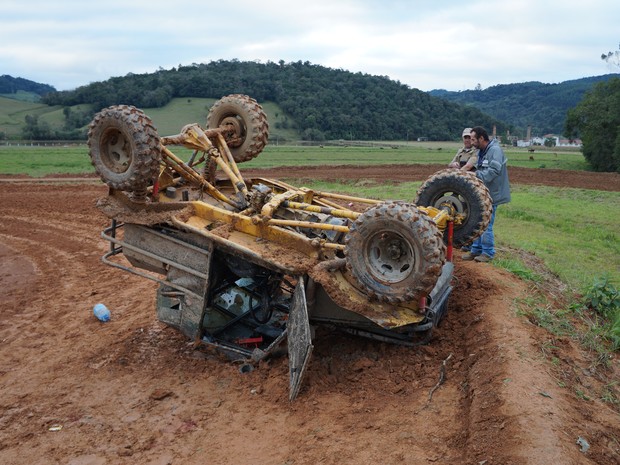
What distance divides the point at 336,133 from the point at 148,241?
78.3 metres

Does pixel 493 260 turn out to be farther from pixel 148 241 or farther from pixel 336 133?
pixel 336 133

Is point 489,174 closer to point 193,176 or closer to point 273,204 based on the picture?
point 273,204

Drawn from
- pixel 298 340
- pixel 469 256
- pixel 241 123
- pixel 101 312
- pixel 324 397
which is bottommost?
pixel 101 312

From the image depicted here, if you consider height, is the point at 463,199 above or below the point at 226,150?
below

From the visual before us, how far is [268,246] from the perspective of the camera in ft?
18.5

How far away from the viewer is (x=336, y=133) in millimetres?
82875

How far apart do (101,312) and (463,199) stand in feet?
16.5

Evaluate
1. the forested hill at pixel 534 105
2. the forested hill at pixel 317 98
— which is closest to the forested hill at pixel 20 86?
the forested hill at pixel 317 98

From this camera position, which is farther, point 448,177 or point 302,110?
point 302,110

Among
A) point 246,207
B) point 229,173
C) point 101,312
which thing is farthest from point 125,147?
point 101,312

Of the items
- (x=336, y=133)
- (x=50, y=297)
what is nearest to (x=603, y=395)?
(x=50, y=297)

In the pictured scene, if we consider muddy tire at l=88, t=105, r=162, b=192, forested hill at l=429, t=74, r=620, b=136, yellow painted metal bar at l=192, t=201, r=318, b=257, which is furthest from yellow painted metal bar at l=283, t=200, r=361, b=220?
forested hill at l=429, t=74, r=620, b=136

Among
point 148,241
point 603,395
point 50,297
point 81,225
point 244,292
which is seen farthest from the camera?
point 81,225

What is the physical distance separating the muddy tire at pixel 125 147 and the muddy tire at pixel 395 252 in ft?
7.36
